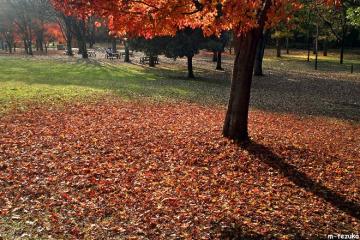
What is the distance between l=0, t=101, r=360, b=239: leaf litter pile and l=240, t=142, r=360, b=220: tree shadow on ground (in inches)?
1.1

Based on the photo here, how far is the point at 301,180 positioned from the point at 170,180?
346 centimetres

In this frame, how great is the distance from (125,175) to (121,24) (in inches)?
169

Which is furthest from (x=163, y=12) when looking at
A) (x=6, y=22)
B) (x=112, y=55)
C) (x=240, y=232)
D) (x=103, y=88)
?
(x=6, y=22)

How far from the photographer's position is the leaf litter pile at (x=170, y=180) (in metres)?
7.27

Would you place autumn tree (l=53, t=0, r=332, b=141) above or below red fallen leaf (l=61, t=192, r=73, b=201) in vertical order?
above

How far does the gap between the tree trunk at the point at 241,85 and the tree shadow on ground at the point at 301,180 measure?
0.62m

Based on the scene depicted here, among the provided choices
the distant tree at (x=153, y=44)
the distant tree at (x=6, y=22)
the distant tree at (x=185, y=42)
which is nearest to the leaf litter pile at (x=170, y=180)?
the distant tree at (x=185, y=42)

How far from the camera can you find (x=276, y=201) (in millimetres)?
8570

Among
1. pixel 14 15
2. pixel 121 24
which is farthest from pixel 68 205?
pixel 14 15

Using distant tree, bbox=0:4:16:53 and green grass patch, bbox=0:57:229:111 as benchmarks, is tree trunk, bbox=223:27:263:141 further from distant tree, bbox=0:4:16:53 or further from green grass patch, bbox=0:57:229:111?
distant tree, bbox=0:4:16:53

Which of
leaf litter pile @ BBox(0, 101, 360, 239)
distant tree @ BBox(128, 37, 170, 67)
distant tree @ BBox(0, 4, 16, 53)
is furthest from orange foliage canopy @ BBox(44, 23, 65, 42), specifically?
leaf litter pile @ BBox(0, 101, 360, 239)

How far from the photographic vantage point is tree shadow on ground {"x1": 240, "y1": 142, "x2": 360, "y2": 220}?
8.42 meters

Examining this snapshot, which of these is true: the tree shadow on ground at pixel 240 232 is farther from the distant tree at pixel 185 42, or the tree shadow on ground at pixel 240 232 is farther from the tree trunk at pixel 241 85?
the distant tree at pixel 185 42

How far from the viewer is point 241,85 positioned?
11562mm
